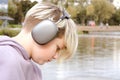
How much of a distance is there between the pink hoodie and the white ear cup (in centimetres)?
10

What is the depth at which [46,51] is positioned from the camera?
7.29 feet

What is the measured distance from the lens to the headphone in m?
2.22

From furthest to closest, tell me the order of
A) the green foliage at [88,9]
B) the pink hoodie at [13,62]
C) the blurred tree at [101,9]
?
1. the blurred tree at [101,9]
2. the green foliage at [88,9]
3. the pink hoodie at [13,62]

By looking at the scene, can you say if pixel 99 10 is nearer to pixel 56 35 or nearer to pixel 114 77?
pixel 114 77

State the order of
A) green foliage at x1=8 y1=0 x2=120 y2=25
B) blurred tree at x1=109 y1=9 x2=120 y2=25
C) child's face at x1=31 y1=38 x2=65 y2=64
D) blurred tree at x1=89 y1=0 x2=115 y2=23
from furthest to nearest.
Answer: blurred tree at x1=109 y1=9 x2=120 y2=25, blurred tree at x1=89 y1=0 x2=115 y2=23, green foliage at x1=8 y1=0 x2=120 y2=25, child's face at x1=31 y1=38 x2=65 y2=64

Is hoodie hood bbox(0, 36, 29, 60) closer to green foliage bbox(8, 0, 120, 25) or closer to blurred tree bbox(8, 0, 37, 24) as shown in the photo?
blurred tree bbox(8, 0, 37, 24)

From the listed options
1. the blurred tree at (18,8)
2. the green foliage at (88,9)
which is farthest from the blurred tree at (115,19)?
the blurred tree at (18,8)

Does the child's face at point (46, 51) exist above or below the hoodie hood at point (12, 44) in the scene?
below

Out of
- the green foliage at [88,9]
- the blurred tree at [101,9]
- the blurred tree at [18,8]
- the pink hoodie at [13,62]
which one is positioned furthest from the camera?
the blurred tree at [101,9]

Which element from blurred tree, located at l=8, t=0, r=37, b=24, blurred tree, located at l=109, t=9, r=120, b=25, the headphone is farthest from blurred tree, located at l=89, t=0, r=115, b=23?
the headphone

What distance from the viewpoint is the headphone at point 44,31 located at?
222cm

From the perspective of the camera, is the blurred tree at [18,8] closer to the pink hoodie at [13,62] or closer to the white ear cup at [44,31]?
the white ear cup at [44,31]

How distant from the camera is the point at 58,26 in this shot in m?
2.26

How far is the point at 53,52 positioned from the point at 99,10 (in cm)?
9401
